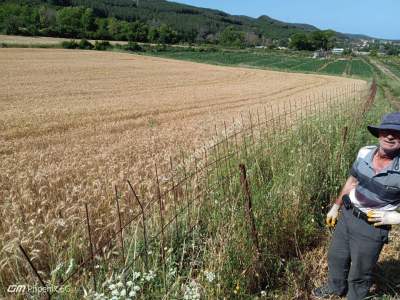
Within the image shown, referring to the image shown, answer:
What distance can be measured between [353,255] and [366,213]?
44 centimetres

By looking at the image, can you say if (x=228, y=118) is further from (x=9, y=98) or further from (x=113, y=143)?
(x=9, y=98)

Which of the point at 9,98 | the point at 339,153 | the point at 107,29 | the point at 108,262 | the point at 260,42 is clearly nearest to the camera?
the point at 108,262

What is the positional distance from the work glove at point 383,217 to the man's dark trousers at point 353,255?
0.43 feet

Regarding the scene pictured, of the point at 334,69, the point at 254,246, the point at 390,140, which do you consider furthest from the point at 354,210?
the point at 334,69

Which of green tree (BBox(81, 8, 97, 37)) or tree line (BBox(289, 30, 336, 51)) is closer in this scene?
green tree (BBox(81, 8, 97, 37))

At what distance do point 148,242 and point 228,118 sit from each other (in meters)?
11.1

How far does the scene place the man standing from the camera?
11.3ft

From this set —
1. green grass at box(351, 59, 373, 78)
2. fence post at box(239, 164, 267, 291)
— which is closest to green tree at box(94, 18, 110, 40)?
green grass at box(351, 59, 373, 78)

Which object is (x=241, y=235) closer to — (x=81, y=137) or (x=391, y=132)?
(x=391, y=132)

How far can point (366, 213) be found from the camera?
359cm

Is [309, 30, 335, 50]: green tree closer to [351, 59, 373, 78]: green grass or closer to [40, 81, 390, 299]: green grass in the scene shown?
[351, 59, 373, 78]: green grass

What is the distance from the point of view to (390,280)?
4.33 metres

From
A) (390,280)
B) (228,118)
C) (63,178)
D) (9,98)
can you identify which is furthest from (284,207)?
(9,98)

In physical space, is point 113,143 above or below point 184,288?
below
